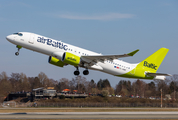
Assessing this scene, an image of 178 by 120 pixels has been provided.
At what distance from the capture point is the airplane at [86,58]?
3991 cm

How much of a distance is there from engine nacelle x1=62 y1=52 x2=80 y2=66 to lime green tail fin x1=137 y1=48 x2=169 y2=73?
13218mm

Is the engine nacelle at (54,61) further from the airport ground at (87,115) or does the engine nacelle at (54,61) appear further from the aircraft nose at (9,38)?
the airport ground at (87,115)

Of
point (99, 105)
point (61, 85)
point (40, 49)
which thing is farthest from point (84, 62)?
point (61, 85)

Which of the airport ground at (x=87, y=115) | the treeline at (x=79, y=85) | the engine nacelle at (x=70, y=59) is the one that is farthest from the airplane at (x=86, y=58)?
the treeline at (x=79, y=85)

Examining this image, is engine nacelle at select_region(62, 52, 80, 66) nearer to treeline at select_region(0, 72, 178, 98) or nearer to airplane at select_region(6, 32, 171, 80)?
airplane at select_region(6, 32, 171, 80)

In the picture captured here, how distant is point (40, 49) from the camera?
40.1m

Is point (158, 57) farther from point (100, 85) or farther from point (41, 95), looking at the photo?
point (100, 85)

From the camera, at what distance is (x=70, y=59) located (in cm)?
4056

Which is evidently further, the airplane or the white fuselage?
the airplane

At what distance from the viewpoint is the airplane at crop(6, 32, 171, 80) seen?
3991cm

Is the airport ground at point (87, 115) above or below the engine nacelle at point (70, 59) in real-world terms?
below

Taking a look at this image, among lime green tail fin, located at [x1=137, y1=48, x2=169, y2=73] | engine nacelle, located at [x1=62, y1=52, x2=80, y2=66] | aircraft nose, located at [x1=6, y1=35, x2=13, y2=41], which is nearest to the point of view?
aircraft nose, located at [x1=6, y1=35, x2=13, y2=41]

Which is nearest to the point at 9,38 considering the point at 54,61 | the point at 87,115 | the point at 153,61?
the point at 54,61

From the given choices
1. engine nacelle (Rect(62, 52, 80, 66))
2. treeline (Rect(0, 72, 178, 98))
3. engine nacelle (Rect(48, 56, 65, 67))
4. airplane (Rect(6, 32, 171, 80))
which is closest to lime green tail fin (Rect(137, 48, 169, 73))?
airplane (Rect(6, 32, 171, 80))
